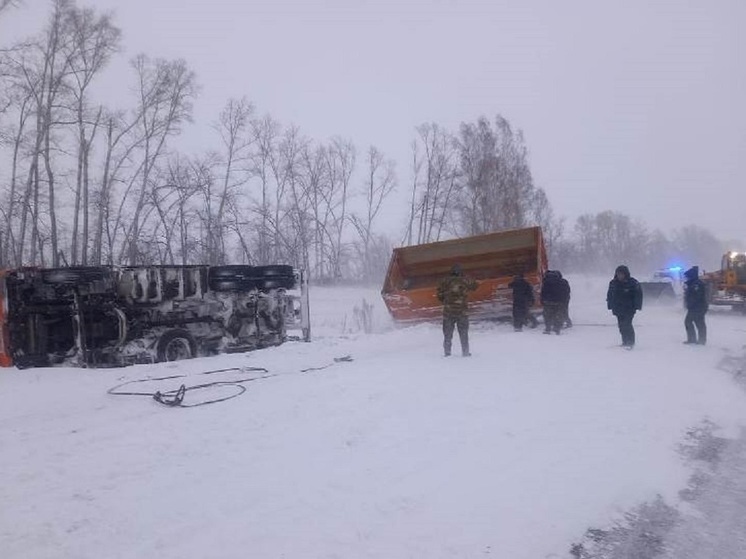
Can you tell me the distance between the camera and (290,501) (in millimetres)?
4242

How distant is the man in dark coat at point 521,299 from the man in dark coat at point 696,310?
325cm

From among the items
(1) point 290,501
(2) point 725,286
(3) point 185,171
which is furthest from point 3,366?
(3) point 185,171

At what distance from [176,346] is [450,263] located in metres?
7.70

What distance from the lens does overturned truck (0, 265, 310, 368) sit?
10.7m

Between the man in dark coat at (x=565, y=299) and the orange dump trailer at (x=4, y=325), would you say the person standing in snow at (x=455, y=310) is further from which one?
the orange dump trailer at (x=4, y=325)

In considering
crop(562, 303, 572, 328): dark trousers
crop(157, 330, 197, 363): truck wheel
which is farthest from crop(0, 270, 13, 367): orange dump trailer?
crop(562, 303, 572, 328): dark trousers

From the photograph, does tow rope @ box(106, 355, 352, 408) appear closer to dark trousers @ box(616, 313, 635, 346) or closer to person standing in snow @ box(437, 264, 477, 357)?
person standing in snow @ box(437, 264, 477, 357)

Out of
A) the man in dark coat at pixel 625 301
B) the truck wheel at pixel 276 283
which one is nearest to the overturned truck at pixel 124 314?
the truck wheel at pixel 276 283

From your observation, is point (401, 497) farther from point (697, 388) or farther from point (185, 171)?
point (185, 171)

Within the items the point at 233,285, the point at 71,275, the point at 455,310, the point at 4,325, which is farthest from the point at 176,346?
the point at 455,310

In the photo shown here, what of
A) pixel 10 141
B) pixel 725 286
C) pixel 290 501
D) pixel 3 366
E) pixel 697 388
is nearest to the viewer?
pixel 290 501

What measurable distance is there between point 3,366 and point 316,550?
9.65m

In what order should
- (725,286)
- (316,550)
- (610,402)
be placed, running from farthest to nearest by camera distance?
(725,286), (610,402), (316,550)

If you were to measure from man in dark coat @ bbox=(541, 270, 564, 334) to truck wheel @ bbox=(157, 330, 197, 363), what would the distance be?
25.5 feet
